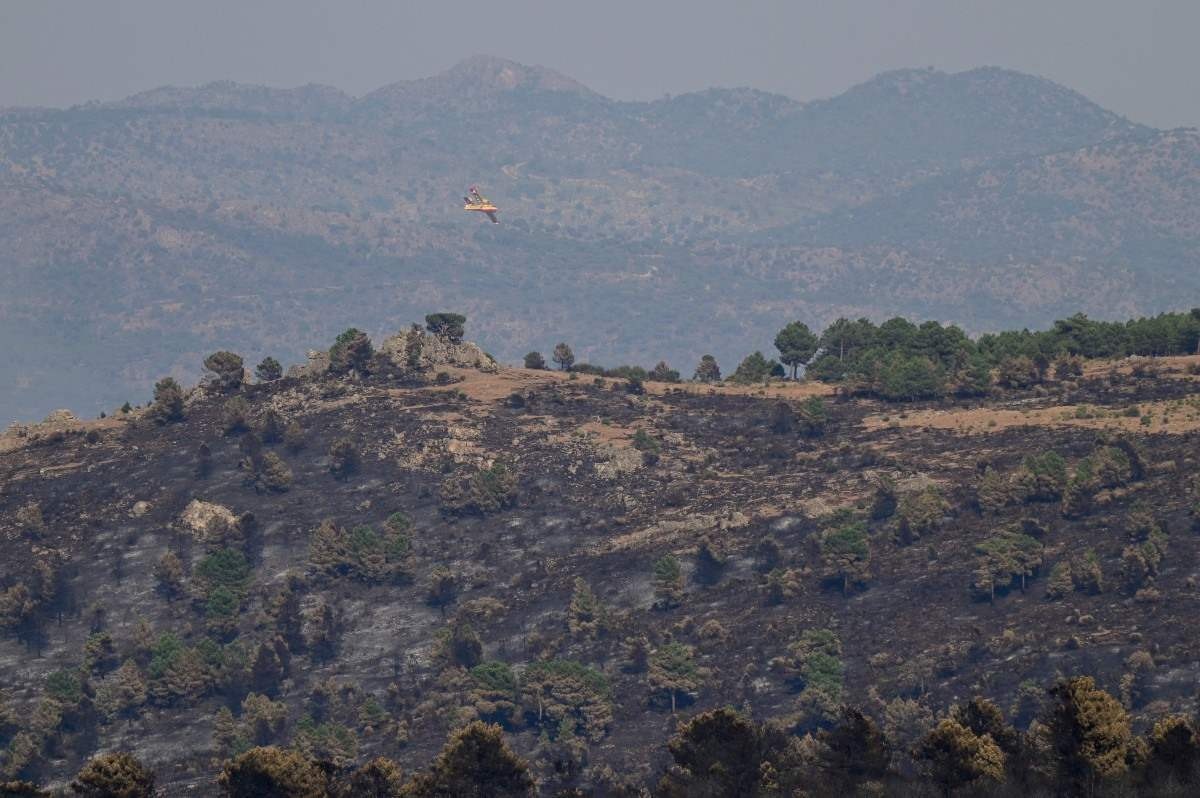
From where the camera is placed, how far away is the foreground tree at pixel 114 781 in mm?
109875

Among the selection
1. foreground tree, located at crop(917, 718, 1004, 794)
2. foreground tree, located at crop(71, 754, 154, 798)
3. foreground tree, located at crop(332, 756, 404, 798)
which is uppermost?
foreground tree, located at crop(917, 718, 1004, 794)

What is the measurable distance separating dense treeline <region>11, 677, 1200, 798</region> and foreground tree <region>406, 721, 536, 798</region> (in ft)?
0.24

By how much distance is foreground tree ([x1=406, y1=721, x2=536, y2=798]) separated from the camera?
112812mm

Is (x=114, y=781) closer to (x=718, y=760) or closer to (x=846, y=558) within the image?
(x=718, y=760)

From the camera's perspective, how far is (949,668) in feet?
562

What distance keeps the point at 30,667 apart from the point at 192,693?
18.6 metres

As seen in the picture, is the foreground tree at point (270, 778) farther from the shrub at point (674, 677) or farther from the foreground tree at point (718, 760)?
the shrub at point (674, 677)

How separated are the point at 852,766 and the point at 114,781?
3722 cm

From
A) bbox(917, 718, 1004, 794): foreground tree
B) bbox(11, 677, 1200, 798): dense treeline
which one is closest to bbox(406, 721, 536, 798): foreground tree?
bbox(11, 677, 1200, 798): dense treeline

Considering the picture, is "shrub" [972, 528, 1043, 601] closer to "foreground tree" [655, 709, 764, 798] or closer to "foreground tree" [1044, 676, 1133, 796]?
"foreground tree" [655, 709, 764, 798]

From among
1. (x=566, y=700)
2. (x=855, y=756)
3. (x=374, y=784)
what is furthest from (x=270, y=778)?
(x=566, y=700)

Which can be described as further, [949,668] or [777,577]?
[777,577]

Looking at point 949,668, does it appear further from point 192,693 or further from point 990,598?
point 192,693

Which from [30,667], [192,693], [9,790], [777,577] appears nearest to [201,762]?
[192,693]
